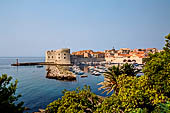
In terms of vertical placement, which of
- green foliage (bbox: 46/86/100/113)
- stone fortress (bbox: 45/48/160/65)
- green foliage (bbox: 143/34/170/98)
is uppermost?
stone fortress (bbox: 45/48/160/65)

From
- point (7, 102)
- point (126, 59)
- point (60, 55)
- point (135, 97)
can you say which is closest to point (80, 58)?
point (60, 55)

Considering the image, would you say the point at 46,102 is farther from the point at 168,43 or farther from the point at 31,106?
the point at 168,43

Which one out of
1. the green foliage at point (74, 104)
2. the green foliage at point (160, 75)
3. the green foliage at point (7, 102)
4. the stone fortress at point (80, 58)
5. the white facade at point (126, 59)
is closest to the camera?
the green foliage at point (7, 102)

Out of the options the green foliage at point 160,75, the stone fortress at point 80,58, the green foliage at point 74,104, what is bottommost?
the green foliage at point 74,104

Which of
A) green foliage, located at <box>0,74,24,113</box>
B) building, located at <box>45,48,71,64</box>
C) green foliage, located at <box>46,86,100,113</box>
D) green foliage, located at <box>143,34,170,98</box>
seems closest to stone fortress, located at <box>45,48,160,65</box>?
building, located at <box>45,48,71,64</box>

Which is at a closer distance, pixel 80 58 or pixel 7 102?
pixel 7 102

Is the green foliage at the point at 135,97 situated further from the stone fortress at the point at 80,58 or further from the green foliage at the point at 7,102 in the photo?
the stone fortress at the point at 80,58

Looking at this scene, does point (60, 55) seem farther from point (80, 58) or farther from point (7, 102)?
point (7, 102)

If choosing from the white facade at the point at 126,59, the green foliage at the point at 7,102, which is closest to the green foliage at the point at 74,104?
the green foliage at the point at 7,102

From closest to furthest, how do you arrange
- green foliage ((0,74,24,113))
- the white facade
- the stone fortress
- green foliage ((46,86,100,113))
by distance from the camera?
green foliage ((0,74,24,113)) → green foliage ((46,86,100,113)) → the stone fortress → the white facade

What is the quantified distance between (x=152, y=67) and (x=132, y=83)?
2442 millimetres

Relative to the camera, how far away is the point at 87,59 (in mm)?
114625

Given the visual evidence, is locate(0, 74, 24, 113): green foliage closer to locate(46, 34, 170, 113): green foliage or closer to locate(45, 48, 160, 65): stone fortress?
locate(46, 34, 170, 113): green foliage

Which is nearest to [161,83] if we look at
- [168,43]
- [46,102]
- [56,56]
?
[168,43]
